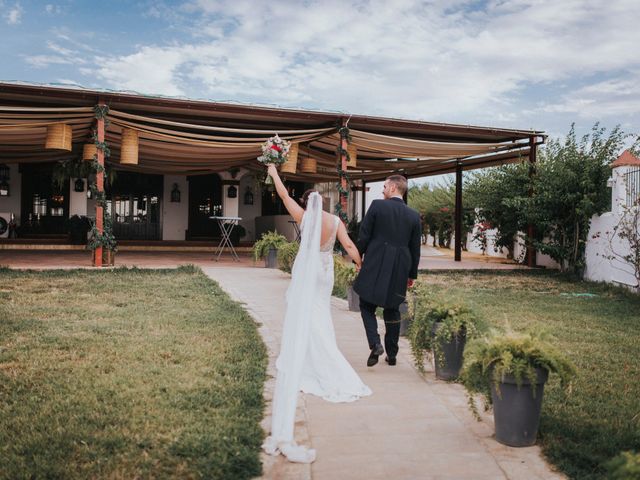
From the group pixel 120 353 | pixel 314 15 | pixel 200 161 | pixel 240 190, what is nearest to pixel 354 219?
pixel 240 190

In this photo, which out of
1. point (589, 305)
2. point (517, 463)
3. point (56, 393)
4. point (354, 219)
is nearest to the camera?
point (517, 463)

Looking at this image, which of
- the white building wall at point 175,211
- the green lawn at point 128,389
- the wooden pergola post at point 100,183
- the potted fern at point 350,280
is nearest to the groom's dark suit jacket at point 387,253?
the green lawn at point 128,389

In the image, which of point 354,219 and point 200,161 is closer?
point 200,161

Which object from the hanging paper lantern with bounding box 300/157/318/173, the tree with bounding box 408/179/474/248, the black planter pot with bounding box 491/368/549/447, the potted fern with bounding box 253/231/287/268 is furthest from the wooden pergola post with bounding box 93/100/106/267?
the tree with bounding box 408/179/474/248

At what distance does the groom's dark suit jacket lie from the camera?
16.2 ft

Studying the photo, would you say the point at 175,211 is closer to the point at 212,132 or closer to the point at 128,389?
the point at 212,132

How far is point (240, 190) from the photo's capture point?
72.4 ft

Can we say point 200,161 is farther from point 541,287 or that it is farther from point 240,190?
point 541,287

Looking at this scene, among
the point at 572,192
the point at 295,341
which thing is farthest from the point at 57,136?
the point at 572,192

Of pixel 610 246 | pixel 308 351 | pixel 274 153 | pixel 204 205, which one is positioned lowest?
pixel 308 351

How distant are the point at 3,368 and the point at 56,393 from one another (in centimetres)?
88

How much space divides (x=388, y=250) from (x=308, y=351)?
1093 millimetres

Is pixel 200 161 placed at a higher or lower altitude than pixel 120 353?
higher

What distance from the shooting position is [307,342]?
13.0 feet
